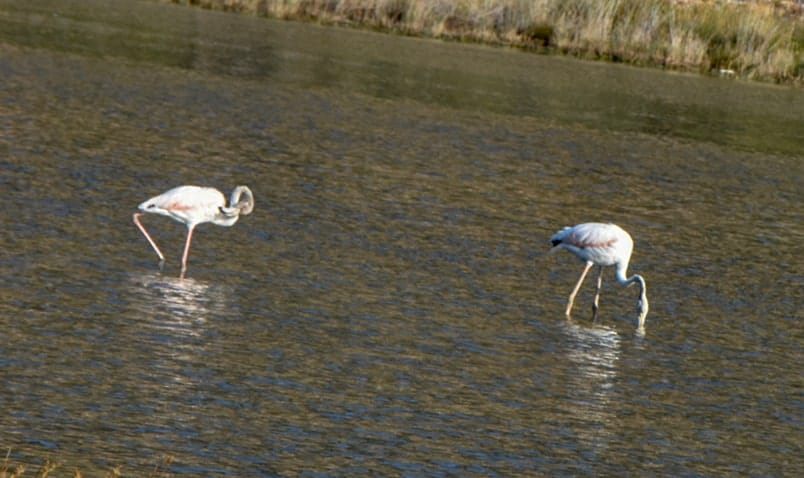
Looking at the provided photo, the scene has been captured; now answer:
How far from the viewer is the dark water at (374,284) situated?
10195 millimetres

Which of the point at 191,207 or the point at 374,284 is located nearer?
the point at 374,284

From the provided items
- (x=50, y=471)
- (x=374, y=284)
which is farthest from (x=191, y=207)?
(x=50, y=471)

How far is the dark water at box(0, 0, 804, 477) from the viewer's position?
1020 cm

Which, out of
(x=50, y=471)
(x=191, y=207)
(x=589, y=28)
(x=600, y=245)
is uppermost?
(x=589, y=28)

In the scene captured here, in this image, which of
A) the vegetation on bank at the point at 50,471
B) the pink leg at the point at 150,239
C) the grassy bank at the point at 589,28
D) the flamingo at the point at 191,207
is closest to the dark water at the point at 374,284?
the vegetation on bank at the point at 50,471

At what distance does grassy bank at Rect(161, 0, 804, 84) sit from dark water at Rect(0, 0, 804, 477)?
8409mm

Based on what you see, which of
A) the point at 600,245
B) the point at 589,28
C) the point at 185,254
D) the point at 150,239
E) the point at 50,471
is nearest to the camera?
the point at 50,471

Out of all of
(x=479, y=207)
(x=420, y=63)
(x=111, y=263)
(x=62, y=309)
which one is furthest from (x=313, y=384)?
(x=420, y=63)

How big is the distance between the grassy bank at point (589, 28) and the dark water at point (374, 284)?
841 centimetres

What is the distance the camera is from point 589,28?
37625mm

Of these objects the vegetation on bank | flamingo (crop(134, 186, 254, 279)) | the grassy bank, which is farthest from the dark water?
the grassy bank

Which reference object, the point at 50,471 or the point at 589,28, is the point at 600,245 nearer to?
the point at 50,471

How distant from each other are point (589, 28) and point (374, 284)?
24.3 metres

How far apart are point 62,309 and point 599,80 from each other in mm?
22673
